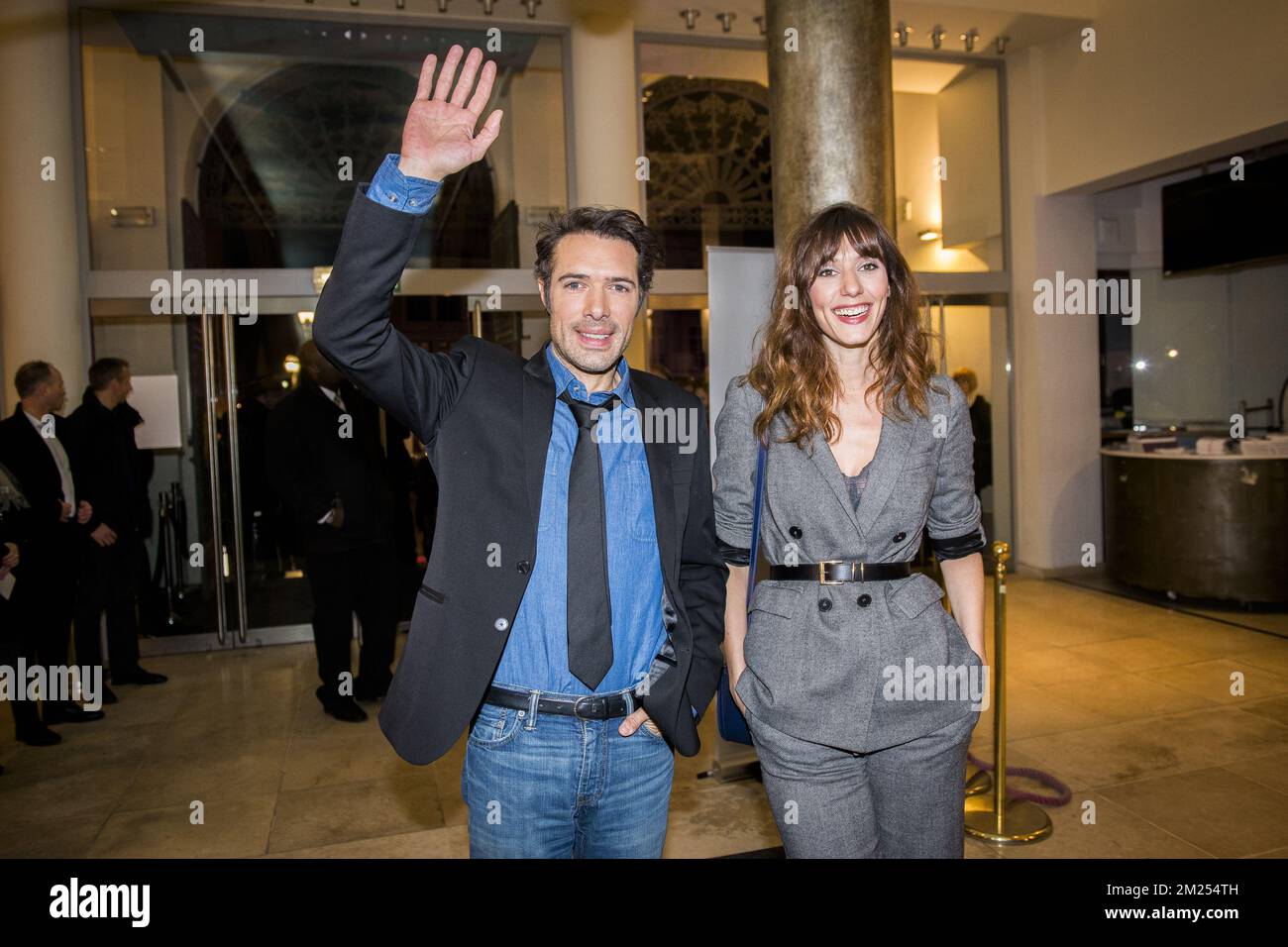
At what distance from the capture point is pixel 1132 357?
30.6 feet

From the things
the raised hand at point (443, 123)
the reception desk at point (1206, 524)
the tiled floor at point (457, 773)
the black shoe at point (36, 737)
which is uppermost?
the raised hand at point (443, 123)

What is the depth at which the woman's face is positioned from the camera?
1944mm

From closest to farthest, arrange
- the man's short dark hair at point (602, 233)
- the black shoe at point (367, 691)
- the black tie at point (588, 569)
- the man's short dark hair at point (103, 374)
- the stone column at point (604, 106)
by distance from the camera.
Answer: the black tie at point (588, 569) → the man's short dark hair at point (602, 233) → the black shoe at point (367, 691) → the man's short dark hair at point (103, 374) → the stone column at point (604, 106)

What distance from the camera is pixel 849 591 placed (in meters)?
1.88

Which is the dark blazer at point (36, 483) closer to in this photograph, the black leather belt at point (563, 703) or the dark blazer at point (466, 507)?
the dark blazer at point (466, 507)

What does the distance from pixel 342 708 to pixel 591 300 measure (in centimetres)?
408

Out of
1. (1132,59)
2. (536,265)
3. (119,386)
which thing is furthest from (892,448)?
(1132,59)

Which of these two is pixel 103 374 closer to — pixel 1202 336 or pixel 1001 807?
pixel 1001 807

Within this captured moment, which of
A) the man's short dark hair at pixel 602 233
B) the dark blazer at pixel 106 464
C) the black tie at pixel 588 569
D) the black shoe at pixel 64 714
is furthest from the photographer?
the dark blazer at pixel 106 464

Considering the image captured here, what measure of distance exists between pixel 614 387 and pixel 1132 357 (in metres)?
8.92

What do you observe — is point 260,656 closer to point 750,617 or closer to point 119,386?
point 119,386

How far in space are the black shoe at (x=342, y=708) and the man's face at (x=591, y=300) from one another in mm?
3944

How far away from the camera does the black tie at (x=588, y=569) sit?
179cm

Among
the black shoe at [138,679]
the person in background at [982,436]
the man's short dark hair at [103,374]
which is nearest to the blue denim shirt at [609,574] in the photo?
the man's short dark hair at [103,374]
